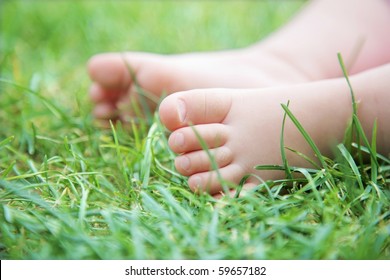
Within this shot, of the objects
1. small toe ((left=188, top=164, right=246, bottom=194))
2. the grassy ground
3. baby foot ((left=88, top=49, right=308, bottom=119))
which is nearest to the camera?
the grassy ground

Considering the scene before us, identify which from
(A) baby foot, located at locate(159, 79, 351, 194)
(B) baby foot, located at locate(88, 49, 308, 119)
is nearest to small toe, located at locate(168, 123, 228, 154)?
(A) baby foot, located at locate(159, 79, 351, 194)

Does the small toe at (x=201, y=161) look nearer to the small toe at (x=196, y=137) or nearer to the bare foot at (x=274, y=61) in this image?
the small toe at (x=196, y=137)

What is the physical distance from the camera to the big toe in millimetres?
812

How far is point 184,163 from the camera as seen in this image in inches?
32.0

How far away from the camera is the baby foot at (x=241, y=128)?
31.9 inches

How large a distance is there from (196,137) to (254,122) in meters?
0.09

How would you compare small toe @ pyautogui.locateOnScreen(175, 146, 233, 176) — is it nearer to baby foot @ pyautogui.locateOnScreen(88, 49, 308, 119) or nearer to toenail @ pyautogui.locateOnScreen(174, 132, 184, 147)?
toenail @ pyautogui.locateOnScreen(174, 132, 184, 147)

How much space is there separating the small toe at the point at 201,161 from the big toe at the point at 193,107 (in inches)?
1.8

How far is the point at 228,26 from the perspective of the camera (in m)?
1.79

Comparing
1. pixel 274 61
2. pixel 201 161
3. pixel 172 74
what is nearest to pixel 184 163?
pixel 201 161

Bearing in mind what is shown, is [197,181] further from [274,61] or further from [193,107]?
[274,61]
